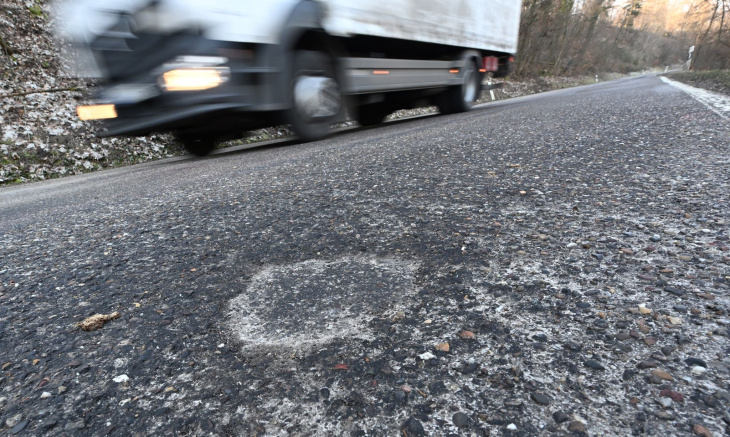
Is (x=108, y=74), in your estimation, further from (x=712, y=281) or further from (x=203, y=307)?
(x=712, y=281)

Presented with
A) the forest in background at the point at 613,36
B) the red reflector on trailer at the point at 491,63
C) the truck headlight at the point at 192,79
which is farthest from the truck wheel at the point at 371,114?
the forest in background at the point at 613,36

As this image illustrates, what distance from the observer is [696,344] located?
3.09 feet

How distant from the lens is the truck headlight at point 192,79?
13.6 feet

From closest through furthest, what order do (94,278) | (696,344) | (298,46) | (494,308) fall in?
(696,344)
(494,308)
(94,278)
(298,46)

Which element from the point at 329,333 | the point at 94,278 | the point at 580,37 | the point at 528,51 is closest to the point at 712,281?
the point at 329,333

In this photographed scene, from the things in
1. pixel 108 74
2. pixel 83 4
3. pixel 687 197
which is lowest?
pixel 687 197

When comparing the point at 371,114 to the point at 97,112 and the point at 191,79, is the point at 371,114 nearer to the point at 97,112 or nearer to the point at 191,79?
the point at 191,79

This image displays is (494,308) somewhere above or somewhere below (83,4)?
below

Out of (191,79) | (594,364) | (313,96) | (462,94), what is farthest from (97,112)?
(462,94)

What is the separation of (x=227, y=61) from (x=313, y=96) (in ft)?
4.36

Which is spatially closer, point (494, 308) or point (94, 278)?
point (494, 308)

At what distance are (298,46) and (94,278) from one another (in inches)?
170

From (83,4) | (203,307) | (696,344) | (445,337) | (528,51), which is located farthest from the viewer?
(528,51)

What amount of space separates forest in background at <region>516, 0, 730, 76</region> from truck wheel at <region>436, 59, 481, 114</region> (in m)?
17.5
